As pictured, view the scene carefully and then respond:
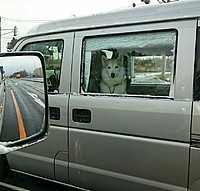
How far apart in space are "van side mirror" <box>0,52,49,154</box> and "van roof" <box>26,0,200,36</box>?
1297mm

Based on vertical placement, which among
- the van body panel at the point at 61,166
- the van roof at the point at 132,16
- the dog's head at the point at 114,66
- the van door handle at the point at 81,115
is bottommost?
the van body panel at the point at 61,166

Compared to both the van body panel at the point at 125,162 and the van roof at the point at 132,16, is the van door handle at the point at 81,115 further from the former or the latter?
the van roof at the point at 132,16

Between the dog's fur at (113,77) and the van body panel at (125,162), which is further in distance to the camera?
the dog's fur at (113,77)

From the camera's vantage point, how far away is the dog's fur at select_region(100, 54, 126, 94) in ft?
10.2

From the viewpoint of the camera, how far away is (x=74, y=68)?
3328mm

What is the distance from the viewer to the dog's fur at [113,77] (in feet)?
10.2

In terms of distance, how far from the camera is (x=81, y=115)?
10.5 feet

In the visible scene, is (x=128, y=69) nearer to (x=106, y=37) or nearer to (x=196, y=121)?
(x=106, y=37)

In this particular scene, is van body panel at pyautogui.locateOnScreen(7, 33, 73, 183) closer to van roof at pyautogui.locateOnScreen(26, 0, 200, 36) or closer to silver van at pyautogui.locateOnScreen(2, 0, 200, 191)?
silver van at pyautogui.locateOnScreen(2, 0, 200, 191)

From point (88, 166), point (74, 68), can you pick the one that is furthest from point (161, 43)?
A: point (88, 166)

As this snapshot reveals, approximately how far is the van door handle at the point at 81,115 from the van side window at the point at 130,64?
0.65 ft

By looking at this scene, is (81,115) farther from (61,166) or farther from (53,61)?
(53,61)

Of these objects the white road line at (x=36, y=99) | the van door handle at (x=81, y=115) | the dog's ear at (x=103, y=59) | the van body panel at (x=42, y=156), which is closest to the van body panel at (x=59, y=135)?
the van body panel at (x=42, y=156)

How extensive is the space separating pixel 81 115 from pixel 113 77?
17.6 inches
